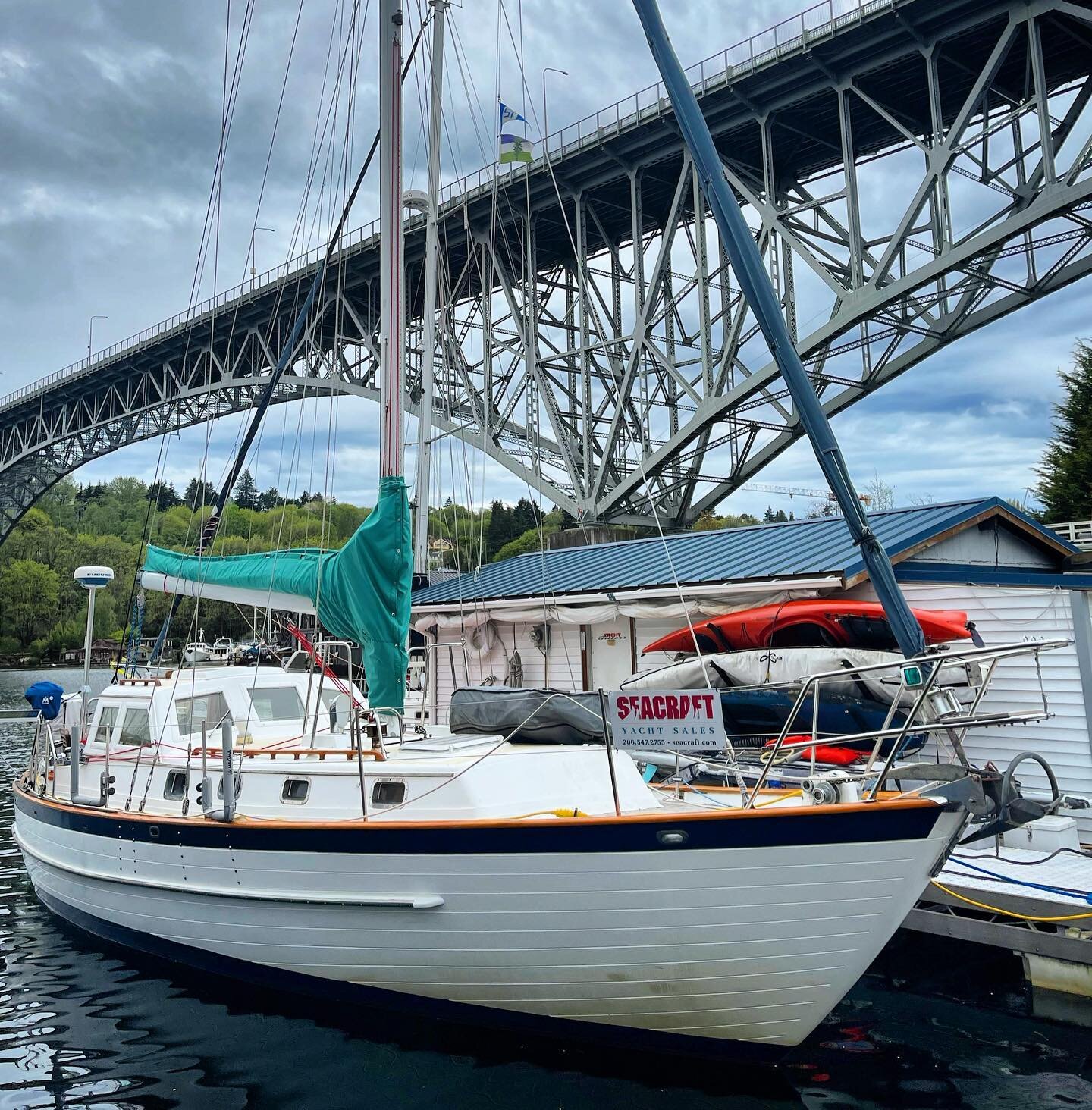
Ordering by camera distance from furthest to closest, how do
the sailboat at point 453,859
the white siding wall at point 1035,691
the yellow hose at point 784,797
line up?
the white siding wall at point 1035,691
the yellow hose at point 784,797
the sailboat at point 453,859

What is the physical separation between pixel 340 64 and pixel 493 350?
18.4 meters

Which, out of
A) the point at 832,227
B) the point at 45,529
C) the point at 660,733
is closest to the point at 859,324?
the point at 832,227

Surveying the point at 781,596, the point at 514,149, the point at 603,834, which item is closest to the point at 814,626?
the point at 781,596

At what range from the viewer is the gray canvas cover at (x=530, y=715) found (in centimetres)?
808

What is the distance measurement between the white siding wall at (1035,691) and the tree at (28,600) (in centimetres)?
7869

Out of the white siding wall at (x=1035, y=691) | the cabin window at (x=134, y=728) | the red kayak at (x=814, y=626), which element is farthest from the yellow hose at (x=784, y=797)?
the cabin window at (x=134, y=728)

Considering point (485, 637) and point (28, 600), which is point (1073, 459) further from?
point (28, 600)

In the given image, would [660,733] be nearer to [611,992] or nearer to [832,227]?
[611,992]

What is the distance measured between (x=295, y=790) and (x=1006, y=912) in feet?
19.8

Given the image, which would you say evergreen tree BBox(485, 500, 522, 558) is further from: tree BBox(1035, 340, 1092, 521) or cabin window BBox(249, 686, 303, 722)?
→ cabin window BBox(249, 686, 303, 722)

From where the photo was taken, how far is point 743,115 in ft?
76.6

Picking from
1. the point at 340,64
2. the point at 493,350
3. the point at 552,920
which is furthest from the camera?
the point at 493,350

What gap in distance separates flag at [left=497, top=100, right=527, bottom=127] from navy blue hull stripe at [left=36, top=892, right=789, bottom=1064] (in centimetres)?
2232

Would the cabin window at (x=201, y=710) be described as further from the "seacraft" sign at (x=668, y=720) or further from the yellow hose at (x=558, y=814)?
the "seacraft" sign at (x=668, y=720)
